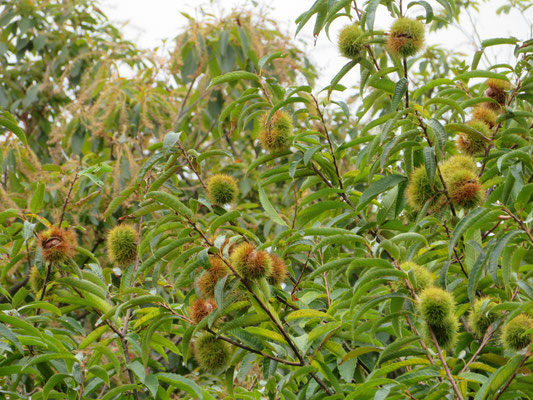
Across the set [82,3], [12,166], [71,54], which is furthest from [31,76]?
[12,166]

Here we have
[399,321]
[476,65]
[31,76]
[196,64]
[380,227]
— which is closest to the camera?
[399,321]

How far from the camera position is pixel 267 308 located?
159 centimetres

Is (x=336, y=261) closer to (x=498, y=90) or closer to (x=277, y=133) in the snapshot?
(x=277, y=133)

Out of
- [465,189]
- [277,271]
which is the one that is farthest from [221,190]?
[465,189]

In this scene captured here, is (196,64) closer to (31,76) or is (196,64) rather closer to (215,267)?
(31,76)

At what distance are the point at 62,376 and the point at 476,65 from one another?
171 cm

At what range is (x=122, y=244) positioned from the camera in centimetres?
201

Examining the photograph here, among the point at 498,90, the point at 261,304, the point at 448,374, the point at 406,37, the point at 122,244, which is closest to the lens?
the point at 448,374

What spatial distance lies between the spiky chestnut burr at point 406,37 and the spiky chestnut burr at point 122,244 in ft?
3.15

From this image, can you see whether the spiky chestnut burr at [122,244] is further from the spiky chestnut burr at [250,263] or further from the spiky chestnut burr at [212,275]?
the spiky chestnut burr at [250,263]

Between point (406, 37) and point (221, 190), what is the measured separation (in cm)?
69

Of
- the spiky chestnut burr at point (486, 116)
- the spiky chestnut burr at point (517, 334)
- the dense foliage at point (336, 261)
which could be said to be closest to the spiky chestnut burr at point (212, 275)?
the dense foliage at point (336, 261)

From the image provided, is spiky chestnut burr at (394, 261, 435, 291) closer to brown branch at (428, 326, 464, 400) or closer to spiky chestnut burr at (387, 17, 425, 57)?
brown branch at (428, 326, 464, 400)

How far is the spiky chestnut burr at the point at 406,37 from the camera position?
6.22 ft
